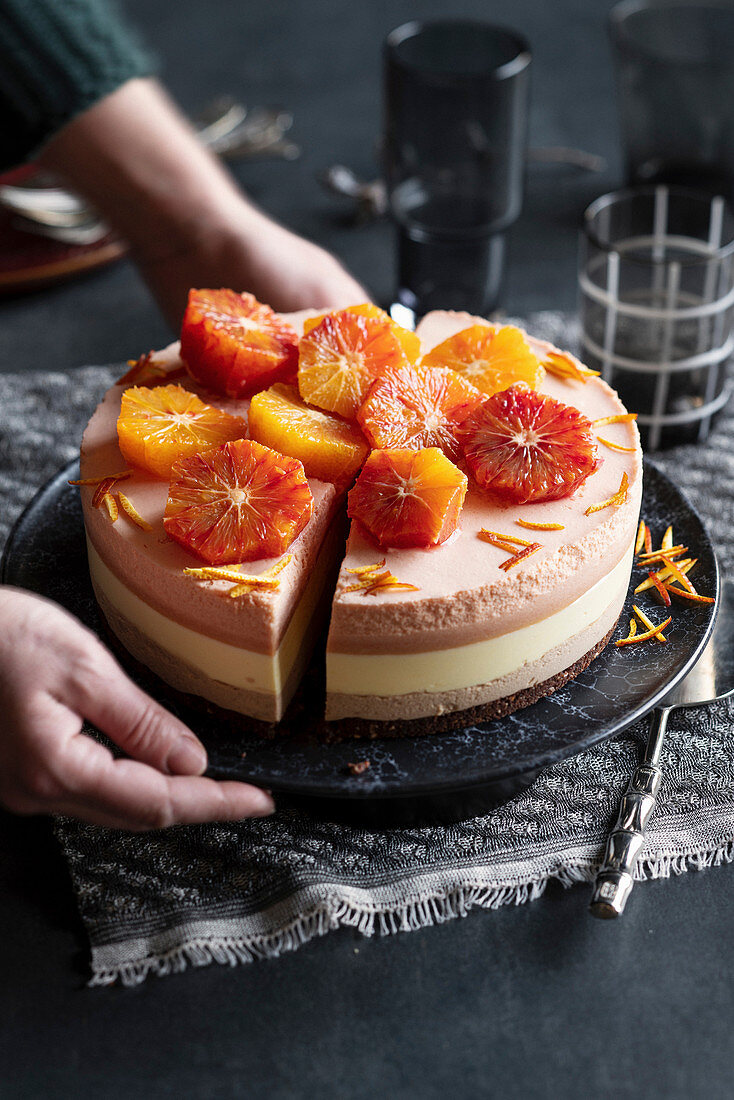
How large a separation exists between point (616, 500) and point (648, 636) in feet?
0.75

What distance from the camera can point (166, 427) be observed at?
158cm

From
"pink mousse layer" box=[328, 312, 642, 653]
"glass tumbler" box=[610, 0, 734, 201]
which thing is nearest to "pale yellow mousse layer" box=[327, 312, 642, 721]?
"pink mousse layer" box=[328, 312, 642, 653]

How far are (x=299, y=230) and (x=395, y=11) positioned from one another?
1.53 meters

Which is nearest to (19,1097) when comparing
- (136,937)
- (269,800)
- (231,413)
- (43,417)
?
(136,937)

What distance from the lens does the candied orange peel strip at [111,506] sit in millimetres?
1512

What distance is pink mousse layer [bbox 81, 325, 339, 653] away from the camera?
1.41 metres

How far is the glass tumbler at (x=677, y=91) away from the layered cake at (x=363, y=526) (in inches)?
62.5

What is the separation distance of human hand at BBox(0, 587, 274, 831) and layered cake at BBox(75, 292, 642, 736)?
13 centimetres

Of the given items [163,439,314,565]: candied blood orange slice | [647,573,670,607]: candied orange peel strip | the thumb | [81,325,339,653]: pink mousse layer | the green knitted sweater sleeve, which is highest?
the green knitted sweater sleeve

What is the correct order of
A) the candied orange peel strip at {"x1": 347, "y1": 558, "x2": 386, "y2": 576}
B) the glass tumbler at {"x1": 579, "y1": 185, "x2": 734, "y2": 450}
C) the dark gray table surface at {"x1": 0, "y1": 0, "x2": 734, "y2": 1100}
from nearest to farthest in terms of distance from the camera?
the dark gray table surface at {"x1": 0, "y1": 0, "x2": 734, "y2": 1100}, the candied orange peel strip at {"x1": 347, "y1": 558, "x2": 386, "y2": 576}, the glass tumbler at {"x1": 579, "y1": 185, "x2": 734, "y2": 450}

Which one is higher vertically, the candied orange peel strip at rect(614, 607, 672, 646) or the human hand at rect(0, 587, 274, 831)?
the human hand at rect(0, 587, 274, 831)

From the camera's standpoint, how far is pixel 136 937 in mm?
1444

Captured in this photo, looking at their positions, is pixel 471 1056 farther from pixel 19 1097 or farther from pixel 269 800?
pixel 19 1097

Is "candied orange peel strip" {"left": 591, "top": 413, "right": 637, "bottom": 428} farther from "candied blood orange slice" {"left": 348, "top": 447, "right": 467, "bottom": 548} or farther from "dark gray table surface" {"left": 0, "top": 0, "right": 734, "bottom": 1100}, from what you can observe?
"dark gray table surface" {"left": 0, "top": 0, "right": 734, "bottom": 1100}
